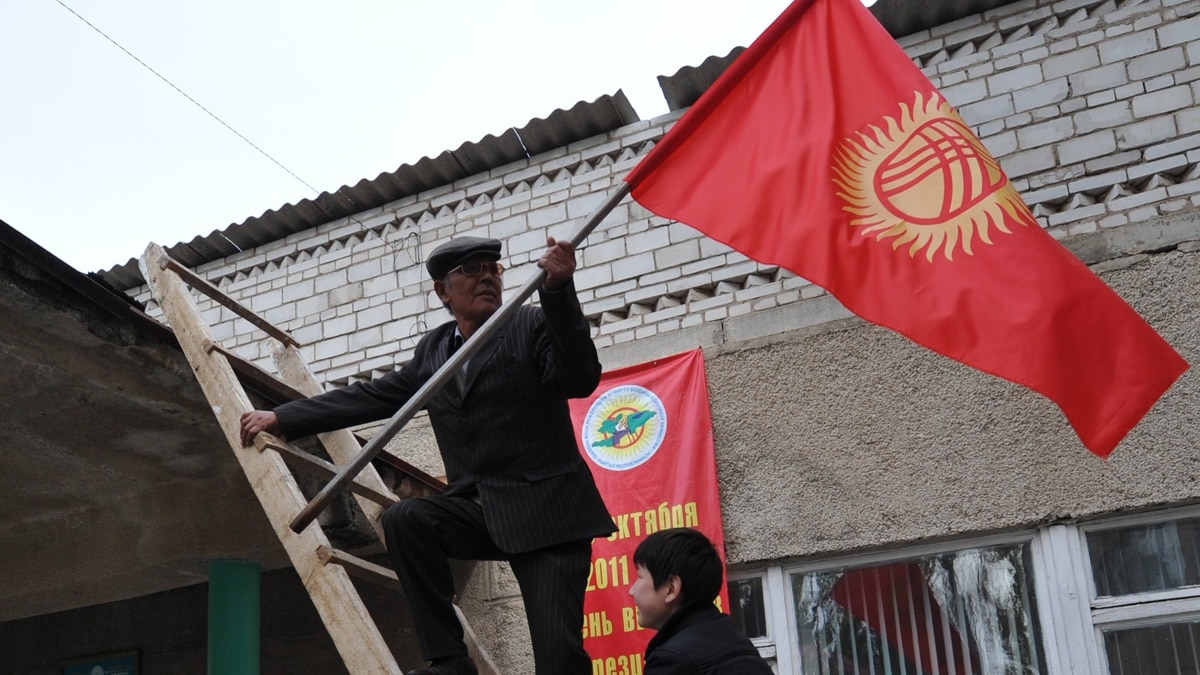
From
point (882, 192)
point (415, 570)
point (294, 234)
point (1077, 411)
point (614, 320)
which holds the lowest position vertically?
point (415, 570)

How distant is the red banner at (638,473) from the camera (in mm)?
5262

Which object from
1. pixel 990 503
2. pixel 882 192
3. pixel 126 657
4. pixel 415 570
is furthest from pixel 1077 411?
pixel 126 657

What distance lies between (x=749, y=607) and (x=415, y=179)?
3.19 meters

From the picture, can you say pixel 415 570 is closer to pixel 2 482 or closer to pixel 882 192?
pixel 882 192

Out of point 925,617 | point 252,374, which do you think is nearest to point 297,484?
point 252,374

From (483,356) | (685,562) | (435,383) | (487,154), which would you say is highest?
(487,154)

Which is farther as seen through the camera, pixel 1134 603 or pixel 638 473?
pixel 638 473

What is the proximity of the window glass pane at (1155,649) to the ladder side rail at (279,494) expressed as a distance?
9.18 ft

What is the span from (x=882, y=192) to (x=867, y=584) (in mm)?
2045

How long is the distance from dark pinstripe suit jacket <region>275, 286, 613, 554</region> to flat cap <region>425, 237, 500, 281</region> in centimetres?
21

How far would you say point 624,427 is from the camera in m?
5.64

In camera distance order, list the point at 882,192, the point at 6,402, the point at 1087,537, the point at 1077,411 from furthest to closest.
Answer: the point at 1087,537 < the point at 6,402 < the point at 882,192 < the point at 1077,411

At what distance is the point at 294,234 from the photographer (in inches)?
290

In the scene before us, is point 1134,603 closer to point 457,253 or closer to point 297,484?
point 457,253
